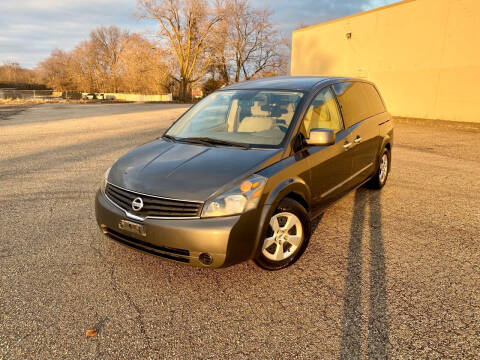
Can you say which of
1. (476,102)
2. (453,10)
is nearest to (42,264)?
(476,102)

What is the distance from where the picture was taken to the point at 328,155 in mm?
3578

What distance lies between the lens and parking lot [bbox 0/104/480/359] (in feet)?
7.18

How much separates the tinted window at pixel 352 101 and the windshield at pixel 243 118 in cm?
80

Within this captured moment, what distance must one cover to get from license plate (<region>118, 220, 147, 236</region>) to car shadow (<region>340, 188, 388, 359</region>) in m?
1.65

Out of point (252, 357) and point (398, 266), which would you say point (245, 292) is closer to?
point (252, 357)

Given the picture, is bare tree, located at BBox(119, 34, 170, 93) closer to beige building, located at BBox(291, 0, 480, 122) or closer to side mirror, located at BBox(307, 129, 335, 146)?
beige building, located at BBox(291, 0, 480, 122)

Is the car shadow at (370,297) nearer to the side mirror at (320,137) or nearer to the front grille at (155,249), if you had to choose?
the side mirror at (320,137)

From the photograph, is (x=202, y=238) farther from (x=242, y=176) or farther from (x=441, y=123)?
(x=441, y=123)

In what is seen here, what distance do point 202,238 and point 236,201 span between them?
38cm

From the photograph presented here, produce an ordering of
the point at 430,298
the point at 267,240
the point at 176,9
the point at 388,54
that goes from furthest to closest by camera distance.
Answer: the point at 176,9, the point at 388,54, the point at 267,240, the point at 430,298

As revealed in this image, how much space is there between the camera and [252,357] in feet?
6.87

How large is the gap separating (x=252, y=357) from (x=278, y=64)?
5365 centimetres

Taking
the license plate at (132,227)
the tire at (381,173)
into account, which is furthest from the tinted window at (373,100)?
the license plate at (132,227)

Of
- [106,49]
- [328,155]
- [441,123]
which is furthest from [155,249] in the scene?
[106,49]
